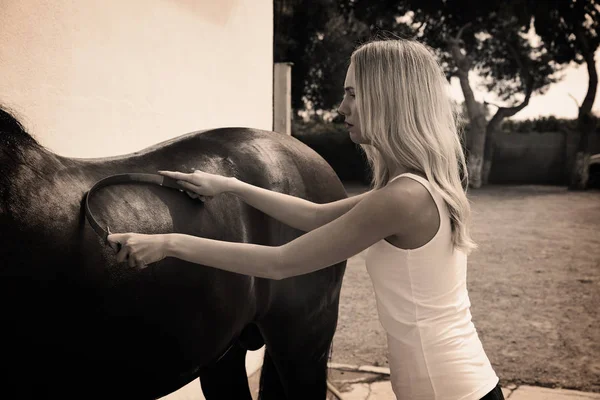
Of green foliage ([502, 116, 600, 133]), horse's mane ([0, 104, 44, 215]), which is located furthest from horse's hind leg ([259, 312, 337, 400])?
green foliage ([502, 116, 600, 133])

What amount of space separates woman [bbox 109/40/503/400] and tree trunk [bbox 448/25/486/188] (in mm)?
17682

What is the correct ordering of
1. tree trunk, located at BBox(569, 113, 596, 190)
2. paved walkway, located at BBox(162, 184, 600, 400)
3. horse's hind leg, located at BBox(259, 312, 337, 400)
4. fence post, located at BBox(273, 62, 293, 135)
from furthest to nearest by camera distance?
1. tree trunk, located at BBox(569, 113, 596, 190)
2. fence post, located at BBox(273, 62, 293, 135)
3. paved walkway, located at BBox(162, 184, 600, 400)
4. horse's hind leg, located at BBox(259, 312, 337, 400)

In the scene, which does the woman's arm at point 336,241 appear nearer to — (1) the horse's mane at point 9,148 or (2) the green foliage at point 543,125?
(1) the horse's mane at point 9,148

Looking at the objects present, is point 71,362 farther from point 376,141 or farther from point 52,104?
point 52,104

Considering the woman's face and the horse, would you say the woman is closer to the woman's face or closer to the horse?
the woman's face

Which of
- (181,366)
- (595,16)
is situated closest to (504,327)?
(181,366)

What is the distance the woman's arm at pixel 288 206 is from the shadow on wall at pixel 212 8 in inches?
57.2

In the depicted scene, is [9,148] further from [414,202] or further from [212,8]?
[212,8]

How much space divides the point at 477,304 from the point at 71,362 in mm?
4741

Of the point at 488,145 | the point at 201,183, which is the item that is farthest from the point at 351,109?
the point at 488,145

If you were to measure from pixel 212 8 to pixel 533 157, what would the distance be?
18249 mm

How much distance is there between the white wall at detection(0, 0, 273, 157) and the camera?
76.1 inches

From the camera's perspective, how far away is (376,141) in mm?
1452

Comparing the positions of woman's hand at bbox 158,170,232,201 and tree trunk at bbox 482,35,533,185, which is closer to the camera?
woman's hand at bbox 158,170,232,201
